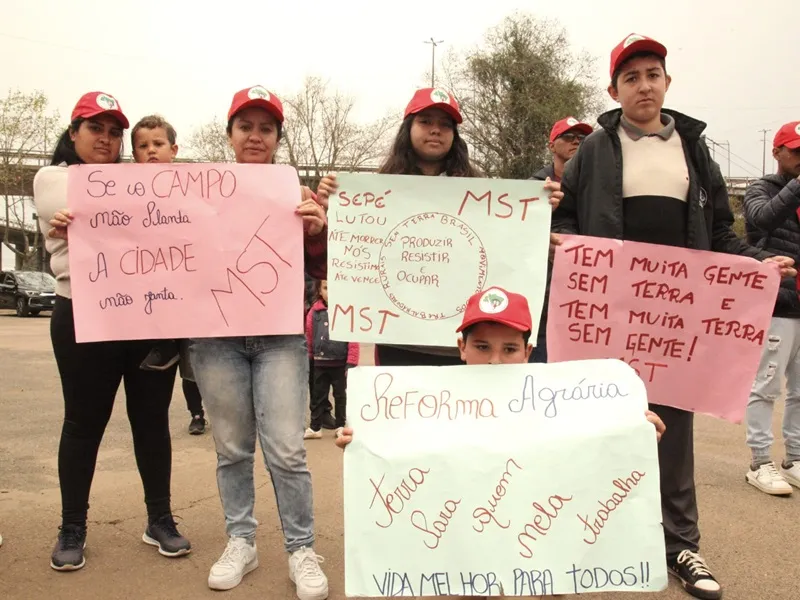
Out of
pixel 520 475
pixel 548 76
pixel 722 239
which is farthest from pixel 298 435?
pixel 548 76

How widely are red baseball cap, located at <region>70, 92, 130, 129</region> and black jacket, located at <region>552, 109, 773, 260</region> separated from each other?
6.32 ft

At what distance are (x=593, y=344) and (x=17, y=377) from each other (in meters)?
7.96

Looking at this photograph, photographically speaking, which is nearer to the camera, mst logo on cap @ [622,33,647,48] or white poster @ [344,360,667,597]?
white poster @ [344,360,667,597]

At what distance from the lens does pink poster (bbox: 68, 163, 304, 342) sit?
2.91 meters

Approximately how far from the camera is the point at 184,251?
2.96m

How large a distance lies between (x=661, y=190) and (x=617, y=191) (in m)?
0.18

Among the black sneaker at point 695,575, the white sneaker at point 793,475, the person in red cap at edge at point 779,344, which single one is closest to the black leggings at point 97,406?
the black sneaker at point 695,575

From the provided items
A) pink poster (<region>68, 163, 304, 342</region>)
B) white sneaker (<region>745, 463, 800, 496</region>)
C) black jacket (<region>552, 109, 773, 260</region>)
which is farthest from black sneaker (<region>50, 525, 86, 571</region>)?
white sneaker (<region>745, 463, 800, 496</region>)

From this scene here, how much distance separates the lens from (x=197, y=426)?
5.88m

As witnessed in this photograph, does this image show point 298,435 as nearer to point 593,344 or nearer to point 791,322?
point 593,344

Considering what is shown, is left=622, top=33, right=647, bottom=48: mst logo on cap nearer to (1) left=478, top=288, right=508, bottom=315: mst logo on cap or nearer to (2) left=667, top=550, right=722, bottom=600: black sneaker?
(1) left=478, top=288, right=508, bottom=315: mst logo on cap

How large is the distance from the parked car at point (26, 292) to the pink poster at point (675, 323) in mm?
23100

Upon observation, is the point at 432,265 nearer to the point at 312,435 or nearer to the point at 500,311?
the point at 500,311

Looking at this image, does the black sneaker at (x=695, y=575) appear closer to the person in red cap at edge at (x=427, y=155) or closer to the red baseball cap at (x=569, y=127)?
the person in red cap at edge at (x=427, y=155)
